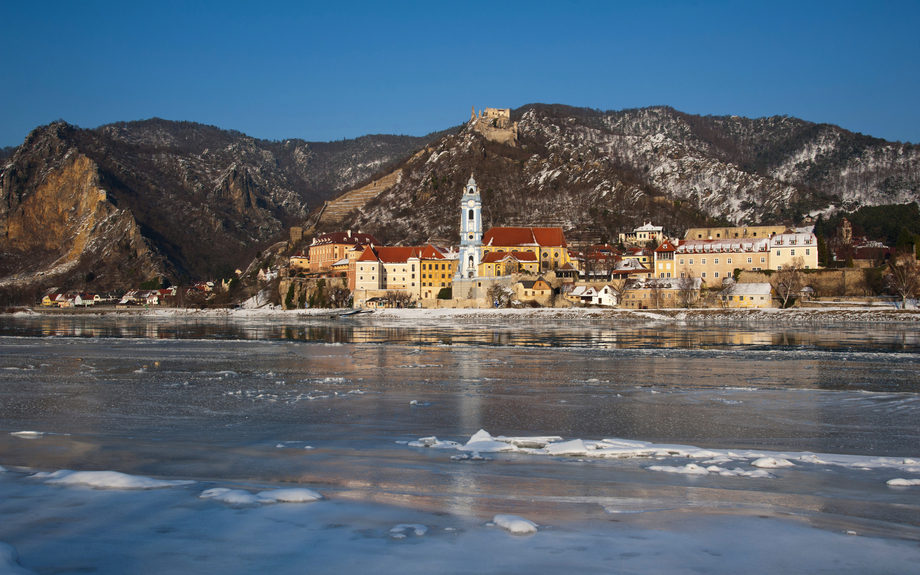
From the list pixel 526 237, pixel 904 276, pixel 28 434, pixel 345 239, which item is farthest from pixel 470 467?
pixel 345 239

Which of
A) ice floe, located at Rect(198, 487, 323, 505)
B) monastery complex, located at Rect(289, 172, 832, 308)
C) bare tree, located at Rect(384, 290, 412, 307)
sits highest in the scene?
monastery complex, located at Rect(289, 172, 832, 308)

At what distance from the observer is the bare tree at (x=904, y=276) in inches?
2071

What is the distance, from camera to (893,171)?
13750 cm

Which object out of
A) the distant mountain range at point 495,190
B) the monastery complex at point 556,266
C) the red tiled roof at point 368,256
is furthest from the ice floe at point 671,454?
the distant mountain range at point 495,190

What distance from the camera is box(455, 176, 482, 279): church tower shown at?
79.6 m

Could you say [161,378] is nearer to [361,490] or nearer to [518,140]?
[361,490]

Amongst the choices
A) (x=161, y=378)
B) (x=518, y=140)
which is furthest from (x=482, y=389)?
(x=518, y=140)

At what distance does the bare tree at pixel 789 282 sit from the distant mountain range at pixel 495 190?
35.8 meters

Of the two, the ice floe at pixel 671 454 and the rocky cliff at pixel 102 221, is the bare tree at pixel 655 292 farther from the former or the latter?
the rocky cliff at pixel 102 221

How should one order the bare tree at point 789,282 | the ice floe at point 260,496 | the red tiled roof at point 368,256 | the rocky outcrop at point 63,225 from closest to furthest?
the ice floe at point 260,496, the bare tree at point 789,282, the red tiled roof at point 368,256, the rocky outcrop at point 63,225

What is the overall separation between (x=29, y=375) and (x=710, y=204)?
124 meters

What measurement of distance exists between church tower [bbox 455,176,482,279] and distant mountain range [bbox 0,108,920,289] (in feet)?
80.9

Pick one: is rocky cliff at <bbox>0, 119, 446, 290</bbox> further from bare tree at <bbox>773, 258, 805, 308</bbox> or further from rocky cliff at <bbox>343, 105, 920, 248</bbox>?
bare tree at <bbox>773, 258, 805, 308</bbox>

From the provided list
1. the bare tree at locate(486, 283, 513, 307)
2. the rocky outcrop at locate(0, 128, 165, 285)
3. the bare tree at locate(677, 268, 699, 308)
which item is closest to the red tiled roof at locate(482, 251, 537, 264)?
the bare tree at locate(486, 283, 513, 307)
